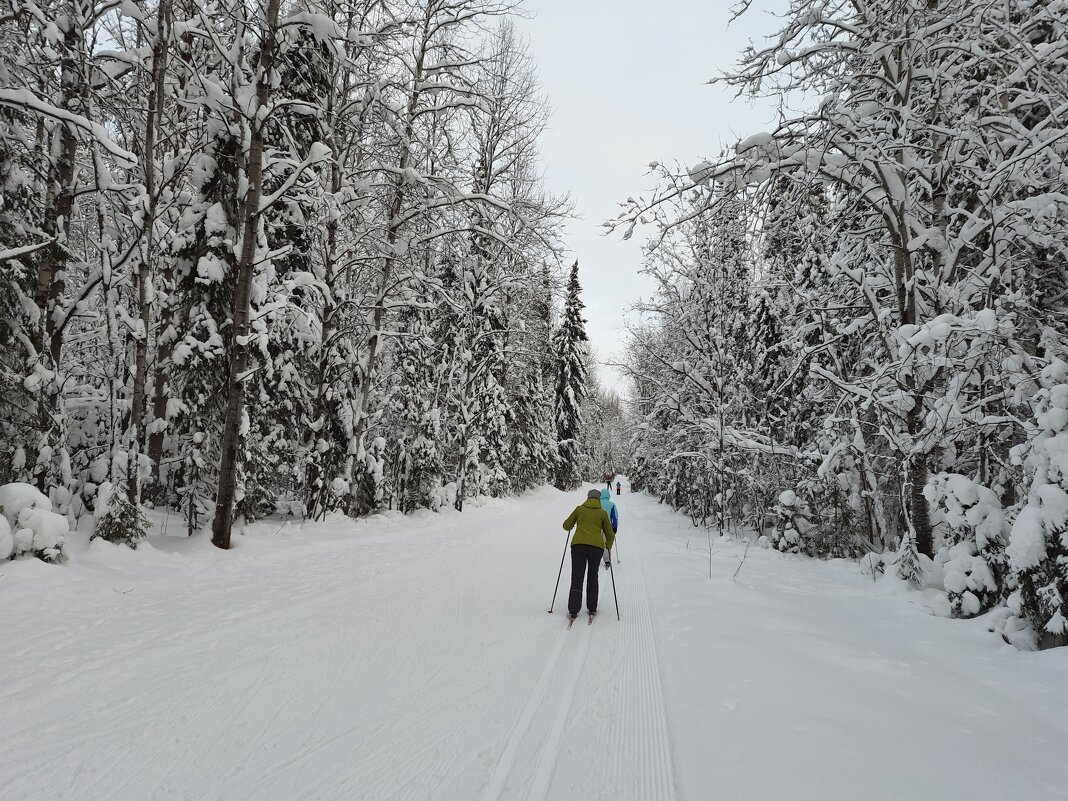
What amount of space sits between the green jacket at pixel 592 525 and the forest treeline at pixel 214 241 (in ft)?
19.5

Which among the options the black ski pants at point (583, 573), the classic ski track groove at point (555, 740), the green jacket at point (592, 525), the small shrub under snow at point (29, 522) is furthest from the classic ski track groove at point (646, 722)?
the small shrub under snow at point (29, 522)

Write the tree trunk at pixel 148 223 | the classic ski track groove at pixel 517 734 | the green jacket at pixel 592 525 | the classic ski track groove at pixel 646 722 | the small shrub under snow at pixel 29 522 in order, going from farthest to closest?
the tree trunk at pixel 148 223
the green jacket at pixel 592 525
the small shrub under snow at pixel 29 522
the classic ski track groove at pixel 646 722
the classic ski track groove at pixel 517 734

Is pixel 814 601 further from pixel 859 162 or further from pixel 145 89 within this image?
pixel 145 89

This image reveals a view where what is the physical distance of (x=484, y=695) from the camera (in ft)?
13.2

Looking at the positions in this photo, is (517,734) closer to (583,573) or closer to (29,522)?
(583,573)

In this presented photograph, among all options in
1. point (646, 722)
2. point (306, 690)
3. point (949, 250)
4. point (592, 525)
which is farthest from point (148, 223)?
point (949, 250)

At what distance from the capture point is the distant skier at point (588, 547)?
647 centimetres

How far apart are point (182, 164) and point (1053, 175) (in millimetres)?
12260

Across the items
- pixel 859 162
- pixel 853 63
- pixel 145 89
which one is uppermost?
pixel 145 89

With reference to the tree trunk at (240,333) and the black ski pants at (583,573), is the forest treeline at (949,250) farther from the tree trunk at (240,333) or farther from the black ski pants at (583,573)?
the tree trunk at (240,333)

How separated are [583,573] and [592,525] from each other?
2.14 feet

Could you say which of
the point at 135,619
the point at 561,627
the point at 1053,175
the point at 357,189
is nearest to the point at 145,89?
the point at 357,189

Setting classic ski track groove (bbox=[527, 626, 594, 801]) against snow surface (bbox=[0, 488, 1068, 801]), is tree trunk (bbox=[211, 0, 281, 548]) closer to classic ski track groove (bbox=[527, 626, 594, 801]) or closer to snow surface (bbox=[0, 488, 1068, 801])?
snow surface (bbox=[0, 488, 1068, 801])

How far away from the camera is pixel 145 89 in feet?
30.4
